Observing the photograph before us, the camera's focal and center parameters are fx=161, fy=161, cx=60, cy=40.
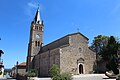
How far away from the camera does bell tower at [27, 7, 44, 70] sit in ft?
177

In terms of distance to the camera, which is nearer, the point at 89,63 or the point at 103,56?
the point at 89,63

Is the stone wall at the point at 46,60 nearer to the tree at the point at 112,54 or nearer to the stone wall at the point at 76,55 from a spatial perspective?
the stone wall at the point at 76,55

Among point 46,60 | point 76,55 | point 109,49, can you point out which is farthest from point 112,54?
point 46,60

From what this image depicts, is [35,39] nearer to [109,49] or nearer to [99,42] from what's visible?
[99,42]

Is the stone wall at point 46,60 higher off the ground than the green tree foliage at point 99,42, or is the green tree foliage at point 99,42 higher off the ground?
the green tree foliage at point 99,42

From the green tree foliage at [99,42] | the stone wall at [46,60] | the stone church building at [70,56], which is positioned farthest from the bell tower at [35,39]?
the green tree foliage at [99,42]

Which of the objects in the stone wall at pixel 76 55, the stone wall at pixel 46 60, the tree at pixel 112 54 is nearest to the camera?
the tree at pixel 112 54

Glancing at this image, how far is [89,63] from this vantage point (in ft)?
131

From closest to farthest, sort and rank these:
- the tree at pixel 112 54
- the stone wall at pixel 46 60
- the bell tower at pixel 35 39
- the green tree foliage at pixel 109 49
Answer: the tree at pixel 112 54 < the green tree foliage at pixel 109 49 < the stone wall at pixel 46 60 < the bell tower at pixel 35 39

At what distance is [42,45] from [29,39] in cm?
567

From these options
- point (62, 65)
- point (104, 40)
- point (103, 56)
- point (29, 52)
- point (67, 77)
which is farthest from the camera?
point (29, 52)

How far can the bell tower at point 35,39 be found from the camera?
54.0 meters

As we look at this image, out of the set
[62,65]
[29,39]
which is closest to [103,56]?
[62,65]

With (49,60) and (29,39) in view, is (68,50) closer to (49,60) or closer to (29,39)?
(49,60)
